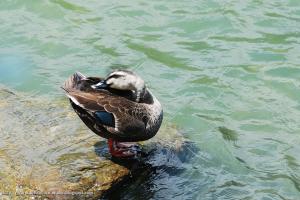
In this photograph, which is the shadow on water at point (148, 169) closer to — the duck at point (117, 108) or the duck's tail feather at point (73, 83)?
the duck at point (117, 108)

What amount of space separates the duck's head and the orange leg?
587 mm

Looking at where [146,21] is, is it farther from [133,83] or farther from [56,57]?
[133,83]

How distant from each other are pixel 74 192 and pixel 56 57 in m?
4.49

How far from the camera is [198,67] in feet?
28.9

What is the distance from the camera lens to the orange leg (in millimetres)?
5863

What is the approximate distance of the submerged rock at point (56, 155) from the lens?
5254 mm

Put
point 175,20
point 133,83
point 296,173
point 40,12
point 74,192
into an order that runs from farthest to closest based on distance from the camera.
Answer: point 40,12
point 175,20
point 296,173
point 133,83
point 74,192

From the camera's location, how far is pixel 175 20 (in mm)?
10281

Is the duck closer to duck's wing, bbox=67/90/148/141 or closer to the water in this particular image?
duck's wing, bbox=67/90/148/141

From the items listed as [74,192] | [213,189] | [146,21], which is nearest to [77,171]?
[74,192]

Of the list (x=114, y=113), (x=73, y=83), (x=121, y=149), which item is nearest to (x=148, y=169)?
(x=121, y=149)

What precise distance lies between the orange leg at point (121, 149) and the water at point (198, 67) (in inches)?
14.1

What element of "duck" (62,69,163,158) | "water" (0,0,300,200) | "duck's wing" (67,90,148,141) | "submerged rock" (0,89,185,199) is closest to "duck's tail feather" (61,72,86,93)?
"duck" (62,69,163,158)

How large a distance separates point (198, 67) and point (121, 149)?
3227mm
